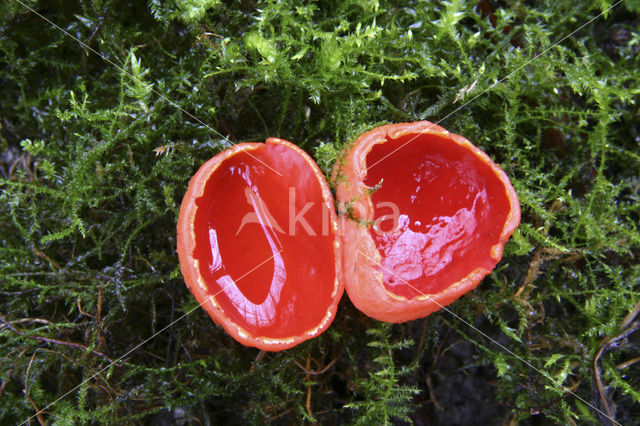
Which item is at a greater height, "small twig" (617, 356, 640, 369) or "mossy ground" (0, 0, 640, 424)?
"mossy ground" (0, 0, 640, 424)

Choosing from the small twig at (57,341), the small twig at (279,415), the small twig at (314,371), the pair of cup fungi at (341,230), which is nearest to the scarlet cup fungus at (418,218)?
the pair of cup fungi at (341,230)

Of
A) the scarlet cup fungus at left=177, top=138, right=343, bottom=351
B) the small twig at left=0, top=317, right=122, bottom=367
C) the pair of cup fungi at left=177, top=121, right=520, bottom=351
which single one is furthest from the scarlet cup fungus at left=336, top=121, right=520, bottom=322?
the small twig at left=0, top=317, right=122, bottom=367

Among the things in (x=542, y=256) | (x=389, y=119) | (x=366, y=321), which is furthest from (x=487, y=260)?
(x=389, y=119)

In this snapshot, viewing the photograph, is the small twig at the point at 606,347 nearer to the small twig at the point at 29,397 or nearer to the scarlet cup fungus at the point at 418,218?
the scarlet cup fungus at the point at 418,218

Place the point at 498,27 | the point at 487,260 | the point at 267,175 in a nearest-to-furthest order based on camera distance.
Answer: the point at 487,260 → the point at 267,175 → the point at 498,27

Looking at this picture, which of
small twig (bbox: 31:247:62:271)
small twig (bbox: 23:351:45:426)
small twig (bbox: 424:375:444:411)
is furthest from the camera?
small twig (bbox: 424:375:444:411)

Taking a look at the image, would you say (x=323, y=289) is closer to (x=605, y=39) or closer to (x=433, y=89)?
(x=433, y=89)

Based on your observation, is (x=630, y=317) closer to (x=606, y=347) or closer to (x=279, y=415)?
(x=606, y=347)

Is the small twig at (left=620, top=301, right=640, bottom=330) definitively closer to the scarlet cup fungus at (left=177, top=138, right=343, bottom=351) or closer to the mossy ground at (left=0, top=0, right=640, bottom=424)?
the mossy ground at (left=0, top=0, right=640, bottom=424)
